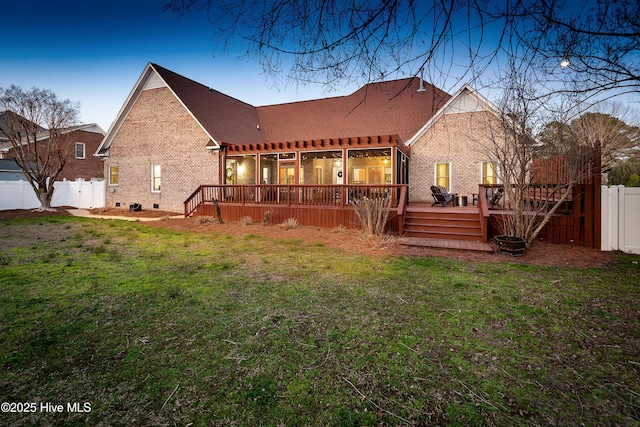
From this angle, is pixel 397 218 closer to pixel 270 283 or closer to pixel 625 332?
pixel 270 283

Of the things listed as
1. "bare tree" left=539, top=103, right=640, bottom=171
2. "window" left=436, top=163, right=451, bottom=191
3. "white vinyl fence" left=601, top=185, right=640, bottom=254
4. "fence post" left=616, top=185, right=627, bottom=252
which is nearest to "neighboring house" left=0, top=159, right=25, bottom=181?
"window" left=436, top=163, right=451, bottom=191

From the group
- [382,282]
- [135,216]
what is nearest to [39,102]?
[135,216]

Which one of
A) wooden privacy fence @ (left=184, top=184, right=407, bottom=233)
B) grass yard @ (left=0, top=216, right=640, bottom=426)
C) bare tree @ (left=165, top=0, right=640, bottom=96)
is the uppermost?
bare tree @ (left=165, top=0, right=640, bottom=96)

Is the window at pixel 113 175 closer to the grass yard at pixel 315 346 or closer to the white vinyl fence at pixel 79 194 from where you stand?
A: the white vinyl fence at pixel 79 194

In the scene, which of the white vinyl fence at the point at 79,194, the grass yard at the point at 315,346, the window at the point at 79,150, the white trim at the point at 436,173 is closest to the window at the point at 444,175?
the white trim at the point at 436,173

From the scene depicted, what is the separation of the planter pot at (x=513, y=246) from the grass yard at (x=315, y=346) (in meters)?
1.36

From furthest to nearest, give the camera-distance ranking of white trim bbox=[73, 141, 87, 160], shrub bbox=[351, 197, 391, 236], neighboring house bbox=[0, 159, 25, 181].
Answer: white trim bbox=[73, 141, 87, 160] → neighboring house bbox=[0, 159, 25, 181] → shrub bbox=[351, 197, 391, 236]

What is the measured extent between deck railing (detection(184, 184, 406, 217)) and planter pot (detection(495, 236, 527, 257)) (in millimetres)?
3712

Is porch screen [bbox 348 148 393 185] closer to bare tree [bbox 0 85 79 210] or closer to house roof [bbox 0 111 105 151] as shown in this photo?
bare tree [bbox 0 85 79 210]

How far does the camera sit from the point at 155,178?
58.7ft

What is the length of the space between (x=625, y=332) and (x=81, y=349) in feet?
18.7

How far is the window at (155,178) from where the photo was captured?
17.8m

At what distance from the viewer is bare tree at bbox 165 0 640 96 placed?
2271 millimetres

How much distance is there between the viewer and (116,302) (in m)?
3.97
